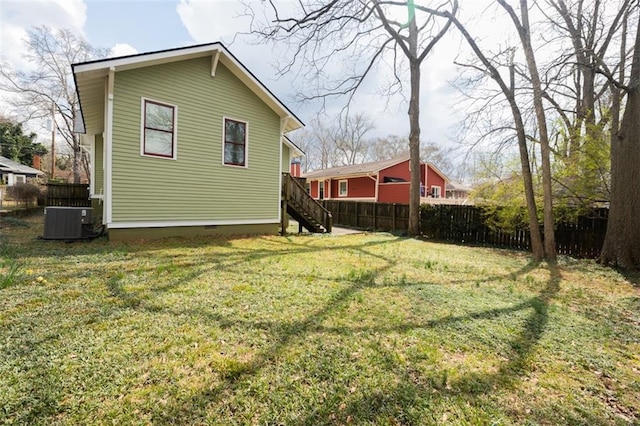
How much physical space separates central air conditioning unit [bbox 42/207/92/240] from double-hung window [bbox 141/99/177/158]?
222 centimetres

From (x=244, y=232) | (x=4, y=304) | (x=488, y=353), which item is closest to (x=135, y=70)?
(x=244, y=232)

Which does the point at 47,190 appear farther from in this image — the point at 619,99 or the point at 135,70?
the point at 619,99

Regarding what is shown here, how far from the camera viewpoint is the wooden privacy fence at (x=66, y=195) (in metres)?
16.6

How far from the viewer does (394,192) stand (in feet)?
70.2

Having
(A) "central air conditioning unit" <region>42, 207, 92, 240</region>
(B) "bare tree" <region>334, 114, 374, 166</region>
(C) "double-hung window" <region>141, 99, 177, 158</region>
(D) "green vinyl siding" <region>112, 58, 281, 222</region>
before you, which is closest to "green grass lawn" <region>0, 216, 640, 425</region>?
(A) "central air conditioning unit" <region>42, 207, 92, 240</region>

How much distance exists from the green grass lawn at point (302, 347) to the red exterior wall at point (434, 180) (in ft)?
68.7

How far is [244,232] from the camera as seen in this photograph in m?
10.0

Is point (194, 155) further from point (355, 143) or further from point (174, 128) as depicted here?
point (355, 143)

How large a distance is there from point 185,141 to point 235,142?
61.9 inches

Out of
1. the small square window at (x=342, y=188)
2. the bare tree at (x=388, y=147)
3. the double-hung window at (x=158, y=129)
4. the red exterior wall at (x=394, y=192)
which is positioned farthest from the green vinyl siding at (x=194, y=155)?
the bare tree at (x=388, y=147)

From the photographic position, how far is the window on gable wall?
9.49m

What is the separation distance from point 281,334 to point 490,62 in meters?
9.77

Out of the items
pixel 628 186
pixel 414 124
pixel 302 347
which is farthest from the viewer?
pixel 414 124

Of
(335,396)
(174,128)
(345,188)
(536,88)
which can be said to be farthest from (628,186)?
(345,188)
